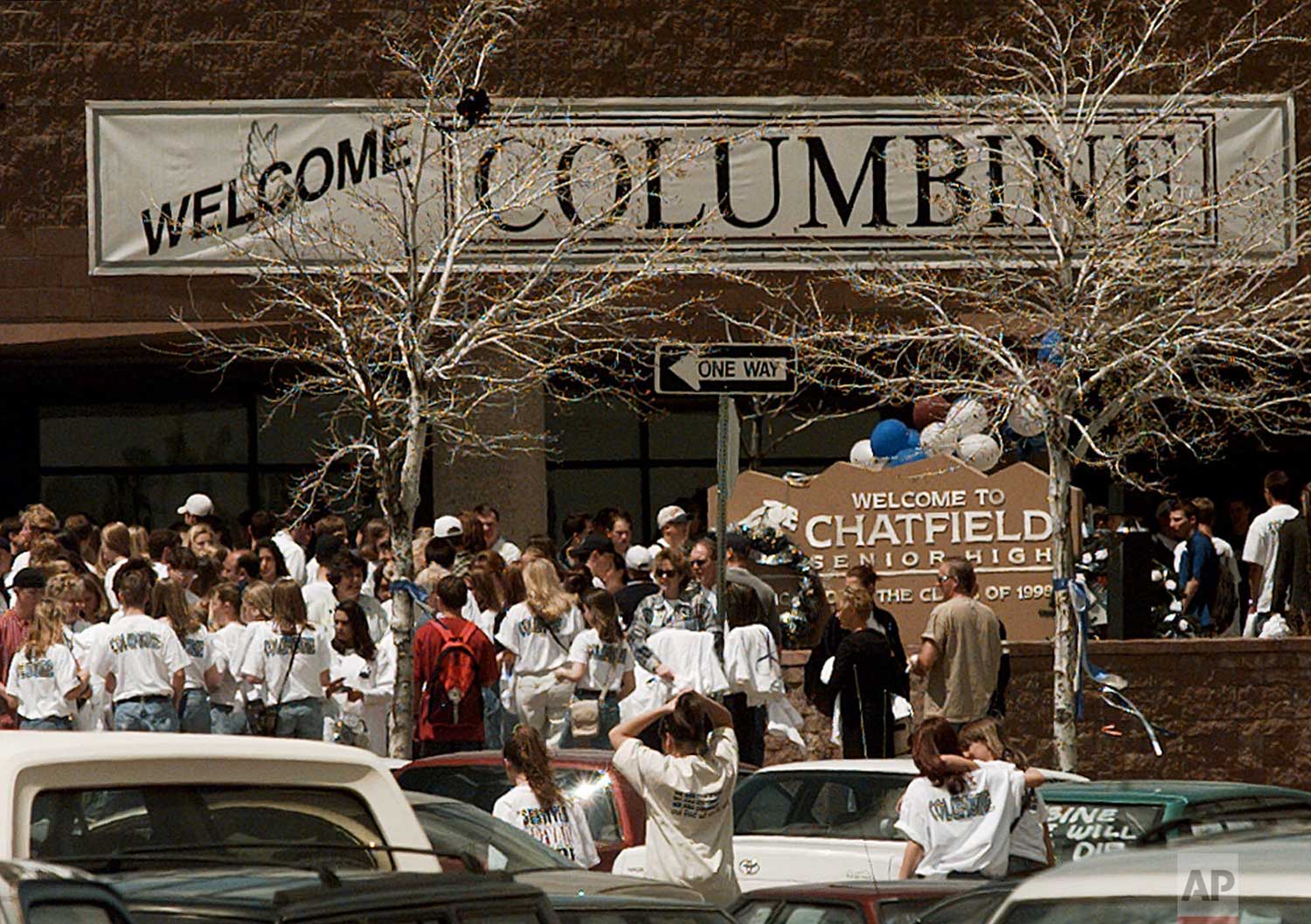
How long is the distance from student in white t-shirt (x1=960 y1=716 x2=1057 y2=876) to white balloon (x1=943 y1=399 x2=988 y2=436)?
8.31 metres

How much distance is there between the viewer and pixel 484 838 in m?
8.52

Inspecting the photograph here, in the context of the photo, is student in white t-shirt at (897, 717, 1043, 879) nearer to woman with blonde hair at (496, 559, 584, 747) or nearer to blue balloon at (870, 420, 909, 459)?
woman with blonde hair at (496, 559, 584, 747)

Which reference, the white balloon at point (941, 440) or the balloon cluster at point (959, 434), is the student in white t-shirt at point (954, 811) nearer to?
the balloon cluster at point (959, 434)

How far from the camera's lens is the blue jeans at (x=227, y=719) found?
13320mm

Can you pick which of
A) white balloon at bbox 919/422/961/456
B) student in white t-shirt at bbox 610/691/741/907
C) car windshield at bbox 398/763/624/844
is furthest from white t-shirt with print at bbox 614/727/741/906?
white balloon at bbox 919/422/961/456

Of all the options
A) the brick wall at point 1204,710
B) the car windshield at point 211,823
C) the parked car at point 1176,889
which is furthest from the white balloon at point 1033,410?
the parked car at point 1176,889

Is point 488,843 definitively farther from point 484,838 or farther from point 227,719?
point 227,719

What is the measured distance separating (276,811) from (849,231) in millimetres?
15613

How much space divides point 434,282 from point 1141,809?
355 inches

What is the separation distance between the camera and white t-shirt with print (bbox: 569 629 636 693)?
43.9ft

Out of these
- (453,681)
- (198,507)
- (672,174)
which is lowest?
(453,681)

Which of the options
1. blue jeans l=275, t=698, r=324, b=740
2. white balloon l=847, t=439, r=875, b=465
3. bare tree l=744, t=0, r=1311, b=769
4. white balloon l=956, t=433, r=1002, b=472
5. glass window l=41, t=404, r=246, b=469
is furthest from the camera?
glass window l=41, t=404, r=246, b=469

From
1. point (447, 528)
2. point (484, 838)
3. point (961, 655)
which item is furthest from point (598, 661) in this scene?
point (484, 838)

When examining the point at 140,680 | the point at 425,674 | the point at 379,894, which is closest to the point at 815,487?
the point at 425,674
